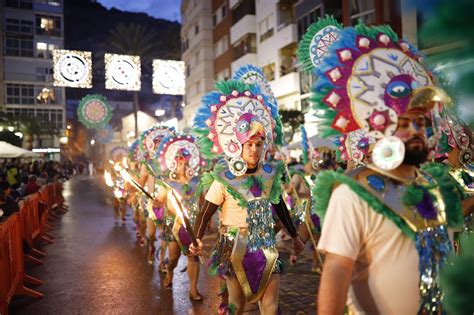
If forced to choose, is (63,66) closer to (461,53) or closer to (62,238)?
(62,238)

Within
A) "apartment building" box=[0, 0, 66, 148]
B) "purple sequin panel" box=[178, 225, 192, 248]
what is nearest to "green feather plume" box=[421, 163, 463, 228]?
"purple sequin panel" box=[178, 225, 192, 248]

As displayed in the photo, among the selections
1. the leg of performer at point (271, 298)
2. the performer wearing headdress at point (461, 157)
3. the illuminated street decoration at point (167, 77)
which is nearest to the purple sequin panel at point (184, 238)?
the leg of performer at point (271, 298)

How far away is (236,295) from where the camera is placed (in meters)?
4.21

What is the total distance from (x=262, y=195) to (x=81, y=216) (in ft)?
43.9

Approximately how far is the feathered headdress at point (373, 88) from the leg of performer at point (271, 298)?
6.65ft

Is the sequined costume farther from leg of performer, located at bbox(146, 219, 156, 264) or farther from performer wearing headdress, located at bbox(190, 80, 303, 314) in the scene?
leg of performer, located at bbox(146, 219, 156, 264)

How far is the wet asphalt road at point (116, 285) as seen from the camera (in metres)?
6.09

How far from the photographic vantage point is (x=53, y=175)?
20.3m

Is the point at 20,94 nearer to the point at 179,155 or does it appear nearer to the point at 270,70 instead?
the point at 270,70

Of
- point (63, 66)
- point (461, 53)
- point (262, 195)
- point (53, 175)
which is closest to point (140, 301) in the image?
point (262, 195)

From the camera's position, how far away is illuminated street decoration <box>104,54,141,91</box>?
18672 mm

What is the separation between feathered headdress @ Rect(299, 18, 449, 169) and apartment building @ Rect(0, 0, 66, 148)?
178ft

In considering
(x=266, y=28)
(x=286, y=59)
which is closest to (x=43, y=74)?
(x=266, y=28)

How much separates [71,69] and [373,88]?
1689cm
